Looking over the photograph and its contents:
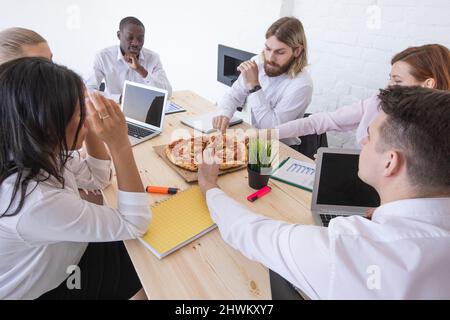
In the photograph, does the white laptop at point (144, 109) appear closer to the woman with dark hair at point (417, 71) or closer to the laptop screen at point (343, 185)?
the woman with dark hair at point (417, 71)

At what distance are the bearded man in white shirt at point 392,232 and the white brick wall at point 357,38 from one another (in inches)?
60.3

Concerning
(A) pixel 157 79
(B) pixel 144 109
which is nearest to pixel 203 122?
(B) pixel 144 109

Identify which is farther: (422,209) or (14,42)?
(14,42)

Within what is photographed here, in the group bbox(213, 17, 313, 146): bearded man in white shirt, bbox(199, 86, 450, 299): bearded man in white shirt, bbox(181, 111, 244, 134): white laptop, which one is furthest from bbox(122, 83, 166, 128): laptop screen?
bbox(199, 86, 450, 299): bearded man in white shirt

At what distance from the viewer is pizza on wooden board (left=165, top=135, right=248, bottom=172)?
4.16ft

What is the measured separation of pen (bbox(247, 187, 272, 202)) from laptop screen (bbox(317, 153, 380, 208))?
20 cm

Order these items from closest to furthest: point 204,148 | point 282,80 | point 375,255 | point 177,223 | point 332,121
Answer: point 375,255 → point 177,223 → point 204,148 → point 332,121 → point 282,80

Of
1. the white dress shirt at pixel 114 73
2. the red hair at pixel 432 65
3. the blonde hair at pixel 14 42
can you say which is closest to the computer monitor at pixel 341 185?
the red hair at pixel 432 65

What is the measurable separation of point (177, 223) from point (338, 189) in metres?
0.54

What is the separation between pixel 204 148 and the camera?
1.36 m

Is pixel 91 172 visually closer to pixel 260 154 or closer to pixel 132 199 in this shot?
pixel 132 199
